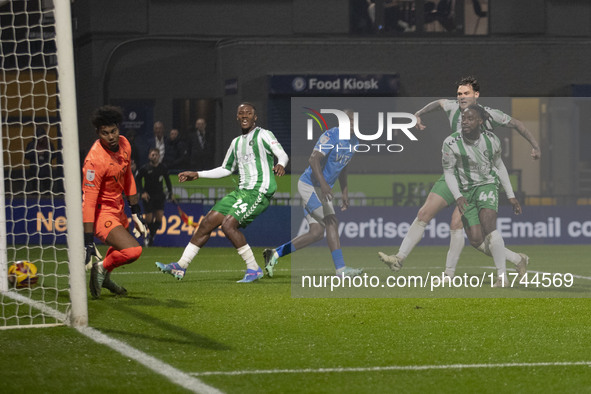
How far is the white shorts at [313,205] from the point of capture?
46.6 feet

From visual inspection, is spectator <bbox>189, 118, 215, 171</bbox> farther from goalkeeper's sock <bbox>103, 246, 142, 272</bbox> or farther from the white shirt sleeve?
goalkeeper's sock <bbox>103, 246, 142, 272</bbox>

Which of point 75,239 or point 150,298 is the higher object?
point 75,239

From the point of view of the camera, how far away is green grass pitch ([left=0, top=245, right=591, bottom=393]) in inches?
275

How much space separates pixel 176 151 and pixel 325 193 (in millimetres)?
12812

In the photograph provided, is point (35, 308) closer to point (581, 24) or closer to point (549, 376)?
point (549, 376)

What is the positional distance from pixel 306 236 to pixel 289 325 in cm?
469

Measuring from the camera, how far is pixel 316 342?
8680mm

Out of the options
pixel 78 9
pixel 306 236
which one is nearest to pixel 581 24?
pixel 78 9

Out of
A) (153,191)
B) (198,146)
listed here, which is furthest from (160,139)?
(153,191)

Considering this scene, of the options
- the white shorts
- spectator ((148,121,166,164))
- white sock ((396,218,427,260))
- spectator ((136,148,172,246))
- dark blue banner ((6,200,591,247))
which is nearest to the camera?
white sock ((396,218,427,260))

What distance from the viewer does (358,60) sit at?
107 ft

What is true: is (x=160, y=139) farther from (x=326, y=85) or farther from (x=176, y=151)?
(x=326, y=85)

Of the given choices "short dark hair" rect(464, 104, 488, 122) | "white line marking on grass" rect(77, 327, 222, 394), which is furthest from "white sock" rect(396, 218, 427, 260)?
"white line marking on grass" rect(77, 327, 222, 394)

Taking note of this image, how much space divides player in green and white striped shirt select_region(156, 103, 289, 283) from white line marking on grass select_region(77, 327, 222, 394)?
4.29m
